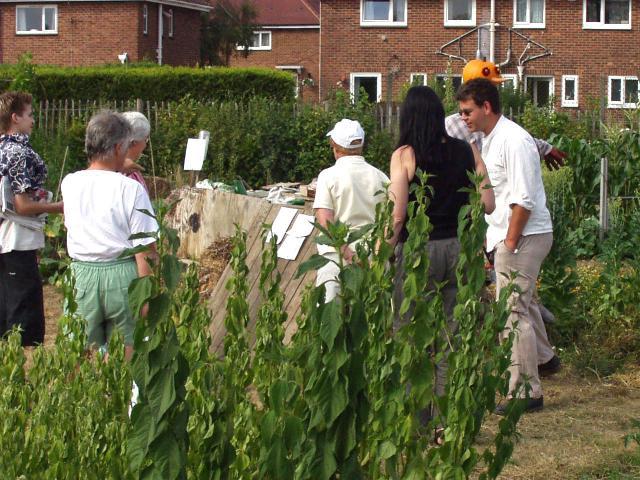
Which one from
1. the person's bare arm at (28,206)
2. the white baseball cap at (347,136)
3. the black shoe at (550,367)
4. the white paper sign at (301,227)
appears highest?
the white baseball cap at (347,136)

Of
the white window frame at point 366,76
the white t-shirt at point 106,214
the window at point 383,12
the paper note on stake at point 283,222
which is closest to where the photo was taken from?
the white t-shirt at point 106,214

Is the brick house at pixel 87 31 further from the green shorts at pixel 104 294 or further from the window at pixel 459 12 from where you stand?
the green shorts at pixel 104 294

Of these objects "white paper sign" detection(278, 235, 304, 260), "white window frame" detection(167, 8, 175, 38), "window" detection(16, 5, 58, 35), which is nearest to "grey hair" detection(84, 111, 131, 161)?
"white paper sign" detection(278, 235, 304, 260)

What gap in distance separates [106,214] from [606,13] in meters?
37.1

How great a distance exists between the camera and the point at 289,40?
5025 centimetres

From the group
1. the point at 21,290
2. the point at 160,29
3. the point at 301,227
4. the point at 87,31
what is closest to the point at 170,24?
the point at 160,29

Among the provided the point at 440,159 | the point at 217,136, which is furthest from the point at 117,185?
the point at 217,136

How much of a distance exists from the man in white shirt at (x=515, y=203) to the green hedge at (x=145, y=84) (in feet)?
69.7

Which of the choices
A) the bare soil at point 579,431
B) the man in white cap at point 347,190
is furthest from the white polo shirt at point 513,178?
the bare soil at point 579,431

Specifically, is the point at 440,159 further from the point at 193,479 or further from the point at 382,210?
the point at 193,479

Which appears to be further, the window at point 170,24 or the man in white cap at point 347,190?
the window at point 170,24

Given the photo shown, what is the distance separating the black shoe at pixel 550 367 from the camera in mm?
7196

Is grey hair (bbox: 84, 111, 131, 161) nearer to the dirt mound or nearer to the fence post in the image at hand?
the dirt mound

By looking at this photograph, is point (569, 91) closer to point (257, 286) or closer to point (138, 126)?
point (257, 286)
